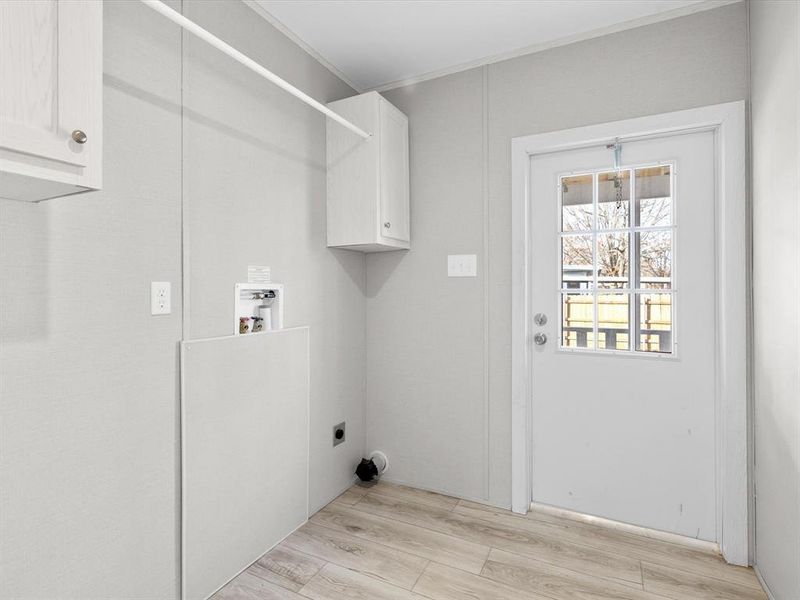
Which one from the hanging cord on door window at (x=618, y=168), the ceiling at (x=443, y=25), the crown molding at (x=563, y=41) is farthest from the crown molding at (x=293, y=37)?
the hanging cord on door window at (x=618, y=168)

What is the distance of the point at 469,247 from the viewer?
2.46 metres

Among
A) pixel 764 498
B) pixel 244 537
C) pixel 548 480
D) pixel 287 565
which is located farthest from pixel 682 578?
pixel 244 537

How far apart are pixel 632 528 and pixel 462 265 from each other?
1.57m

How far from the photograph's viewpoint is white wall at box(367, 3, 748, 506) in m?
2.13

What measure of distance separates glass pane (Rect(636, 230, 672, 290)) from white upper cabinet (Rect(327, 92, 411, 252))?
4.07 ft

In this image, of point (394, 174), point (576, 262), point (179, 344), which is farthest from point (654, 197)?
point (179, 344)

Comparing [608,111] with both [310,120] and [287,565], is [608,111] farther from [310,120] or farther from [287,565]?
[287,565]

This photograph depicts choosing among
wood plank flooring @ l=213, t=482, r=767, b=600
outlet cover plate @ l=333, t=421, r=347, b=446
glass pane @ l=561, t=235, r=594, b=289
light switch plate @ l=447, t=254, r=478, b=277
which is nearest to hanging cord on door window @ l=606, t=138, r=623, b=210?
glass pane @ l=561, t=235, r=594, b=289

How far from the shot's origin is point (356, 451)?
106 inches

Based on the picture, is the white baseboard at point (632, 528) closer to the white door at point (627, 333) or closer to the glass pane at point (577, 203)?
the white door at point (627, 333)

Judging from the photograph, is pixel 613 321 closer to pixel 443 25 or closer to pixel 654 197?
pixel 654 197

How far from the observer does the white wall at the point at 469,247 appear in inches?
A: 84.0

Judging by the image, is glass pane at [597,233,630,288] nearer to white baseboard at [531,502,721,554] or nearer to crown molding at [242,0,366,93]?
white baseboard at [531,502,721,554]

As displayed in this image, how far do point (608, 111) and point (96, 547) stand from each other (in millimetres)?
2703
